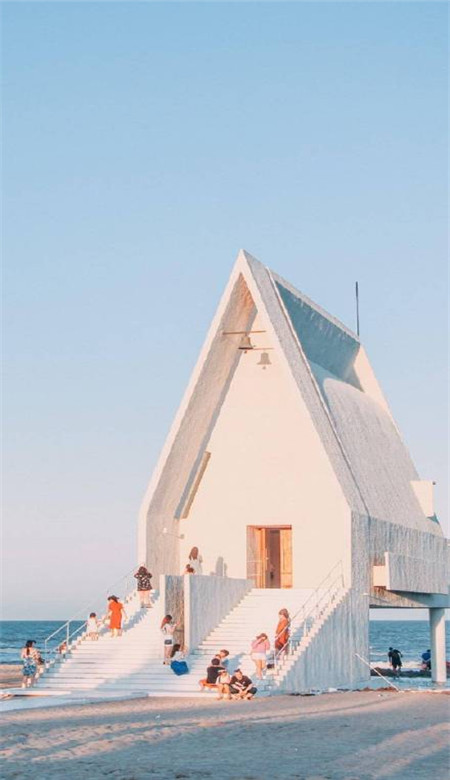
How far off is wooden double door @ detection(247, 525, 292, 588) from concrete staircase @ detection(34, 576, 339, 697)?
3065mm

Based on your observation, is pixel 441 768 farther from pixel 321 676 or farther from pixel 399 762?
pixel 321 676

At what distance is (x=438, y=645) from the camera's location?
32281mm

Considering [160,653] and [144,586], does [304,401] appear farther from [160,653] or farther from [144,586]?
[160,653]

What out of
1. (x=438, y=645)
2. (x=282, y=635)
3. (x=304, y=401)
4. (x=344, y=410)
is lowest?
(x=438, y=645)

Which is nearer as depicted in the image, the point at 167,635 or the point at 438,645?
the point at 167,635

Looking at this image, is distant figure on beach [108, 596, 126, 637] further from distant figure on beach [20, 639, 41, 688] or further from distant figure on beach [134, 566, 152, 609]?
distant figure on beach [20, 639, 41, 688]

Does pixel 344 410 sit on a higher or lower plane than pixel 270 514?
higher

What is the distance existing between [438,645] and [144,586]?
12.0m

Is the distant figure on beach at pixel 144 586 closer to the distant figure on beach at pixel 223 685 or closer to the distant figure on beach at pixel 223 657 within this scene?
the distant figure on beach at pixel 223 657

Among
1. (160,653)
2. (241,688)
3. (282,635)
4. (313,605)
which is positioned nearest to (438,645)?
(313,605)

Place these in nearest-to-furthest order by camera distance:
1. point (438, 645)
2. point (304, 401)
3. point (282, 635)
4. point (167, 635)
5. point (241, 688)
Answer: point (241, 688)
point (282, 635)
point (167, 635)
point (304, 401)
point (438, 645)

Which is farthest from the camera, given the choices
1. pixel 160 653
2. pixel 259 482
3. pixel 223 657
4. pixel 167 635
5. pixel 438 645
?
pixel 438 645

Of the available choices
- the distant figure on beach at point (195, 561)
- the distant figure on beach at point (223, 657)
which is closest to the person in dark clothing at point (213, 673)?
the distant figure on beach at point (223, 657)

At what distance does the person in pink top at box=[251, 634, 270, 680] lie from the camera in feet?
62.0
